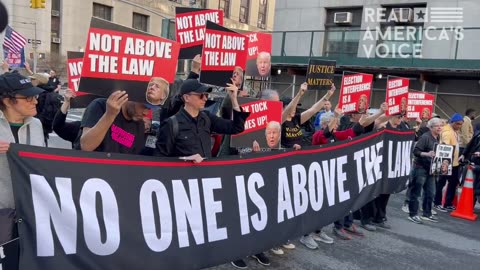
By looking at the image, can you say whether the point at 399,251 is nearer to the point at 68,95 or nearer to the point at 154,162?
the point at 154,162

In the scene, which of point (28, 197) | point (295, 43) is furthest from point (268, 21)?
point (28, 197)

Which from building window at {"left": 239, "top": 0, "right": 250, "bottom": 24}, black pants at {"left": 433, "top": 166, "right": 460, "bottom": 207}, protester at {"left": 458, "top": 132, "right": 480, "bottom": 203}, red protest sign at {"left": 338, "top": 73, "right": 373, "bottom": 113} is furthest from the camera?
building window at {"left": 239, "top": 0, "right": 250, "bottom": 24}

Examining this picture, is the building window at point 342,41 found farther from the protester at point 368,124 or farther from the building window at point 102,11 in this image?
the building window at point 102,11

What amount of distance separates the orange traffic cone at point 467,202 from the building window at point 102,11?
44.1 metres

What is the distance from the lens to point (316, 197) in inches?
196

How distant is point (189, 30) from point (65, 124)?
3176 mm

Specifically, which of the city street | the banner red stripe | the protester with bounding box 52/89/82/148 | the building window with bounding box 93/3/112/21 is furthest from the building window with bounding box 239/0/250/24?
the protester with bounding box 52/89/82/148

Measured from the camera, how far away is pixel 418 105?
31.2ft

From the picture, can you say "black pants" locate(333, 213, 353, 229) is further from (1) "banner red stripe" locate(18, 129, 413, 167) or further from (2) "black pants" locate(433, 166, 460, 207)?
(2) "black pants" locate(433, 166, 460, 207)

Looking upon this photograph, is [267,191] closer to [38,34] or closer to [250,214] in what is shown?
[250,214]

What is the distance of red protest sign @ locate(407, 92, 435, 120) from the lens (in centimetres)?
938

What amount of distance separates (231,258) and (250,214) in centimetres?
45

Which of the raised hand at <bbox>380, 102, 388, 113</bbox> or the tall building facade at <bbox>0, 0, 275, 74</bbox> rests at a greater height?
the tall building facade at <bbox>0, 0, 275, 74</bbox>

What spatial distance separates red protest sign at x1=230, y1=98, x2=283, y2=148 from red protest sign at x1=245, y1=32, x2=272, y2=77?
2.53 metres
